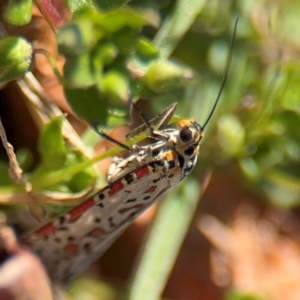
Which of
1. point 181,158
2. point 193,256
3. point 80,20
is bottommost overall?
point 193,256

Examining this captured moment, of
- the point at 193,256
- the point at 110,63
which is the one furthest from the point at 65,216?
the point at 193,256

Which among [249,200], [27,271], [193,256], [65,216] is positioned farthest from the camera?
[249,200]

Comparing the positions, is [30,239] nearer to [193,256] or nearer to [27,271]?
[27,271]

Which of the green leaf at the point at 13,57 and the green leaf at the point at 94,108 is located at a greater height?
the green leaf at the point at 13,57

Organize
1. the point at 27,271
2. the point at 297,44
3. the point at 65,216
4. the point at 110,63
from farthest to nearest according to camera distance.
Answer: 1. the point at 297,44
2. the point at 65,216
3. the point at 27,271
4. the point at 110,63

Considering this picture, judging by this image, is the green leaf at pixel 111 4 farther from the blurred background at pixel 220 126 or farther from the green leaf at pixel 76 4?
the blurred background at pixel 220 126

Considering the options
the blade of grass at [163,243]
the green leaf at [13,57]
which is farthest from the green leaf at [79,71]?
the blade of grass at [163,243]
